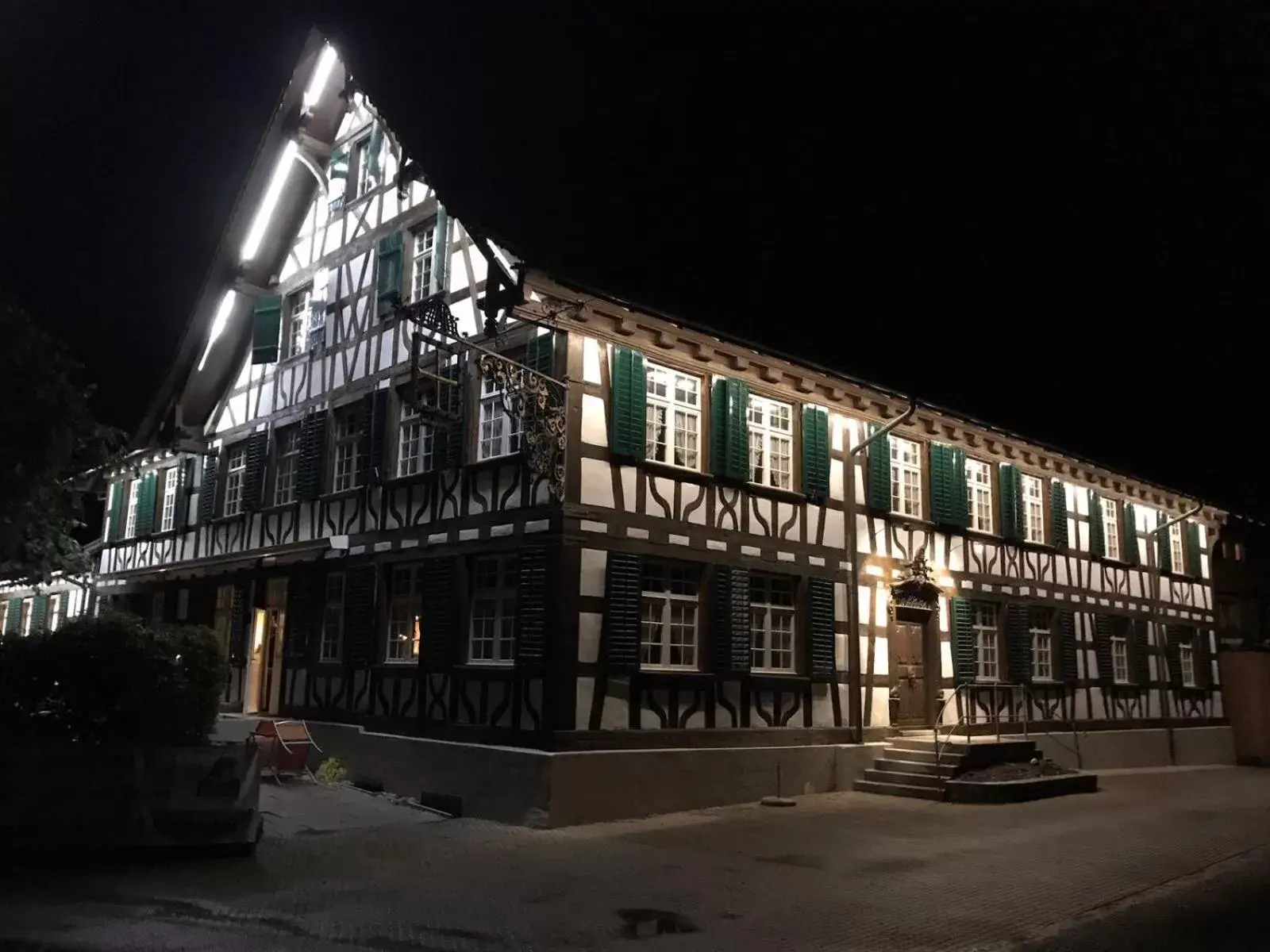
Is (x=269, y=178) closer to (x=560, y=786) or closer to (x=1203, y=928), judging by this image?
(x=560, y=786)

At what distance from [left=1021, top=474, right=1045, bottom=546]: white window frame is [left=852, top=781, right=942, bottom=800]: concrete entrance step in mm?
6861

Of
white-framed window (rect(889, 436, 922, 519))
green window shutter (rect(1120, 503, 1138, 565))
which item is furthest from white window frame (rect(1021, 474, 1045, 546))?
white-framed window (rect(889, 436, 922, 519))

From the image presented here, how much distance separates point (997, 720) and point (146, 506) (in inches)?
708

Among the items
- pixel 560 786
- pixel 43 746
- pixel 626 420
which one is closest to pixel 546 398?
pixel 626 420

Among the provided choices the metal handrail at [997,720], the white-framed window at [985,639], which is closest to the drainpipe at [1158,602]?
the metal handrail at [997,720]

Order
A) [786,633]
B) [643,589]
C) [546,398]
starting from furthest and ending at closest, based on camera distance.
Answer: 1. [786,633]
2. [643,589]
3. [546,398]

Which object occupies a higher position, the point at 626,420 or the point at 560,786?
the point at 626,420

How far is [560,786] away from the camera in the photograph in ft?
37.1

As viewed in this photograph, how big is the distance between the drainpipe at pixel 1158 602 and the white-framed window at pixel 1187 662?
1.21 meters

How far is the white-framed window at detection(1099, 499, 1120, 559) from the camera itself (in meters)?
21.3

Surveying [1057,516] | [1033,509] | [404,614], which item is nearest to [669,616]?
[404,614]

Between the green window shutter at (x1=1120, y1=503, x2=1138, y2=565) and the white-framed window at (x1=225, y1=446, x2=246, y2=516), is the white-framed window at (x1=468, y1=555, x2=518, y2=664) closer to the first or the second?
the white-framed window at (x1=225, y1=446, x2=246, y2=516)

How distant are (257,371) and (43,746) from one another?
430 inches

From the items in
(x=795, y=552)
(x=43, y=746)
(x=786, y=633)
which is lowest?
(x=43, y=746)
